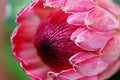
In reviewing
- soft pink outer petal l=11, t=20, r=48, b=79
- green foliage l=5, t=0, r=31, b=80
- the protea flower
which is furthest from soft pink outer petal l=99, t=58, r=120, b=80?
green foliage l=5, t=0, r=31, b=80

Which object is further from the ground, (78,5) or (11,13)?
(78,5)

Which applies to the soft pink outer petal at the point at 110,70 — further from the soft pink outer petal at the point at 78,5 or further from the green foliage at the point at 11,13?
the green foliage at the point at 11,13

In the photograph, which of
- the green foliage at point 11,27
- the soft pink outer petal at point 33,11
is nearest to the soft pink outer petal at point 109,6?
the soft pink outer petal at point 33,11

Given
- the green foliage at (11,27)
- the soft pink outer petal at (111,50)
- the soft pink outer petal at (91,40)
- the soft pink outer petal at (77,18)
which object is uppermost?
the soft pink outer petal at (77,18)

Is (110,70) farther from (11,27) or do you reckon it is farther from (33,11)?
(11,27)

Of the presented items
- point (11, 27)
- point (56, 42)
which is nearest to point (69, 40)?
point (56, 42)

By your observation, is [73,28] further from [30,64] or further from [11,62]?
[11,62]

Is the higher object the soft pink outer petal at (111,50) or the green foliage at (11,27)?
the soft pink outer petal at (111,50)

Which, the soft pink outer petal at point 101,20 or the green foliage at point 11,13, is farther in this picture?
the green foliage at point 11,13
